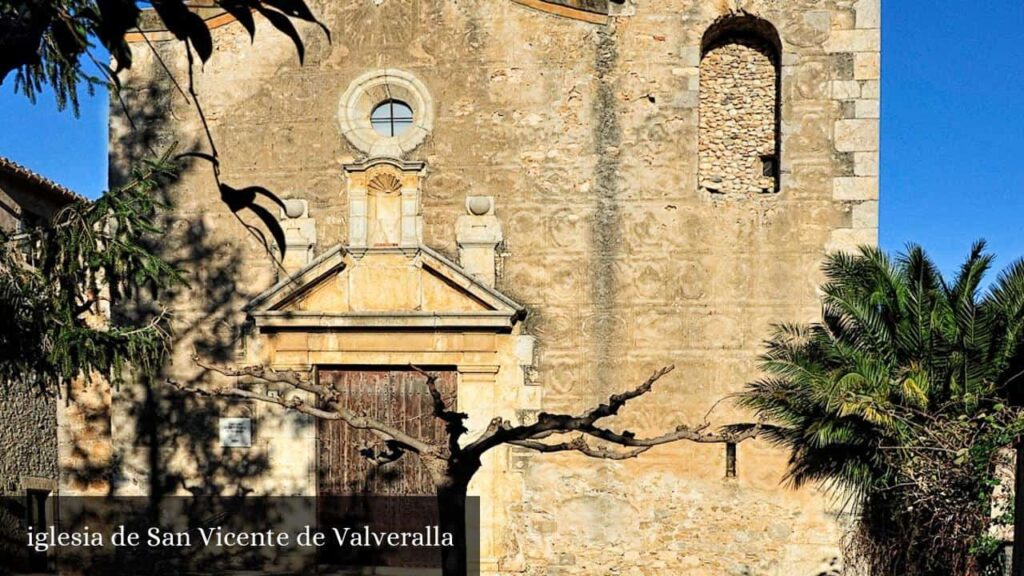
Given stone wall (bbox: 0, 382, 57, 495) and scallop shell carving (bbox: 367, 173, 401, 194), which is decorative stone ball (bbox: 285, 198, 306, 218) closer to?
scallop shell carving (bbox: 367, 173, 401, 194)

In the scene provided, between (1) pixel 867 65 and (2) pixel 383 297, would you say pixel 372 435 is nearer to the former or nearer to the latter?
(2) pixel 383 297

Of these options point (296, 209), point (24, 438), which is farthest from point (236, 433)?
point (24, 438)

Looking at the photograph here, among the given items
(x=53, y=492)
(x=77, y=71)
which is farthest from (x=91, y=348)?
(x=53, y=492)

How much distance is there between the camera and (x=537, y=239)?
8977mm

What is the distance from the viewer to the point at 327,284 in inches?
357

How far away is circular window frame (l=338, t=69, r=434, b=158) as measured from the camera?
9117 millimetres

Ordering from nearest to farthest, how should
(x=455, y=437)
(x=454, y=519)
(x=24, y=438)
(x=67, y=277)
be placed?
(x=454, y=519) < (x=455, y=437) < (x=67, y=277) < (x=24, y=438)

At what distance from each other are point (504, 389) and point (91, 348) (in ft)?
11.4

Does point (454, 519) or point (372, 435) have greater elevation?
point (454, 519)

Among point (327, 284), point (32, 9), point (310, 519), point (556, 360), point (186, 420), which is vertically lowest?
point (310, 519)

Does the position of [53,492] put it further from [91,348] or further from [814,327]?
[814,327]

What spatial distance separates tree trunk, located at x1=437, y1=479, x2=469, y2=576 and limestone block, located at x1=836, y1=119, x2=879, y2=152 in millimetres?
5610

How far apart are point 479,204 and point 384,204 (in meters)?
0.87

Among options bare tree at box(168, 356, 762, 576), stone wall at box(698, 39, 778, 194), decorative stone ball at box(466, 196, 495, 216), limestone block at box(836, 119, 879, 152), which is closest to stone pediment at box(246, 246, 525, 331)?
decorative stone ball at box(466, 196, 495, 216)
